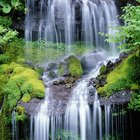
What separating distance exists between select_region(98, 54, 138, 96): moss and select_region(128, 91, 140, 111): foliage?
15.1 inches

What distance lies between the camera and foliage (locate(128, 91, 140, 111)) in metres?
9.07

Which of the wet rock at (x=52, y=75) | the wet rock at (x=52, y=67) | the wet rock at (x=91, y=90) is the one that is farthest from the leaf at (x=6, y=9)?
the wet rock at (x=91, y=90)

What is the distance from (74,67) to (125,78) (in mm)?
2588

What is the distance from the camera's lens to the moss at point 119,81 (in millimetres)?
9781

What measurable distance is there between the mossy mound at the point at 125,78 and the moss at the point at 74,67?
157 cm

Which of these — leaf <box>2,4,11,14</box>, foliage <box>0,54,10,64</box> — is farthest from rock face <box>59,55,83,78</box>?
leaf <box>2,4,11,14</box>

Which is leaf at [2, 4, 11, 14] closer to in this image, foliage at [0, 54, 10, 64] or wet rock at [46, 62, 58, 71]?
foliage at [0, 54, 10, 64]

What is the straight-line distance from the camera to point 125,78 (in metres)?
9.95

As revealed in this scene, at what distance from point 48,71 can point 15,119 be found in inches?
134

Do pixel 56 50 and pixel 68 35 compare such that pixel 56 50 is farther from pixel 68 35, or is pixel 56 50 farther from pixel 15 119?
pixel 15 119

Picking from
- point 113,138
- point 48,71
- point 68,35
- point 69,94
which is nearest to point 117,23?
point 68,35

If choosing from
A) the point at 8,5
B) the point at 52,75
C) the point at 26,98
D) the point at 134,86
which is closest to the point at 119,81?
the point at 134,86

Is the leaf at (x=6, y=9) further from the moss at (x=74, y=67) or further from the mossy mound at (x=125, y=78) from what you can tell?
the mossy mound at (x=125, y=78)

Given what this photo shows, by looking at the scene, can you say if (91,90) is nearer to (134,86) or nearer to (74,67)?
(134,86)
